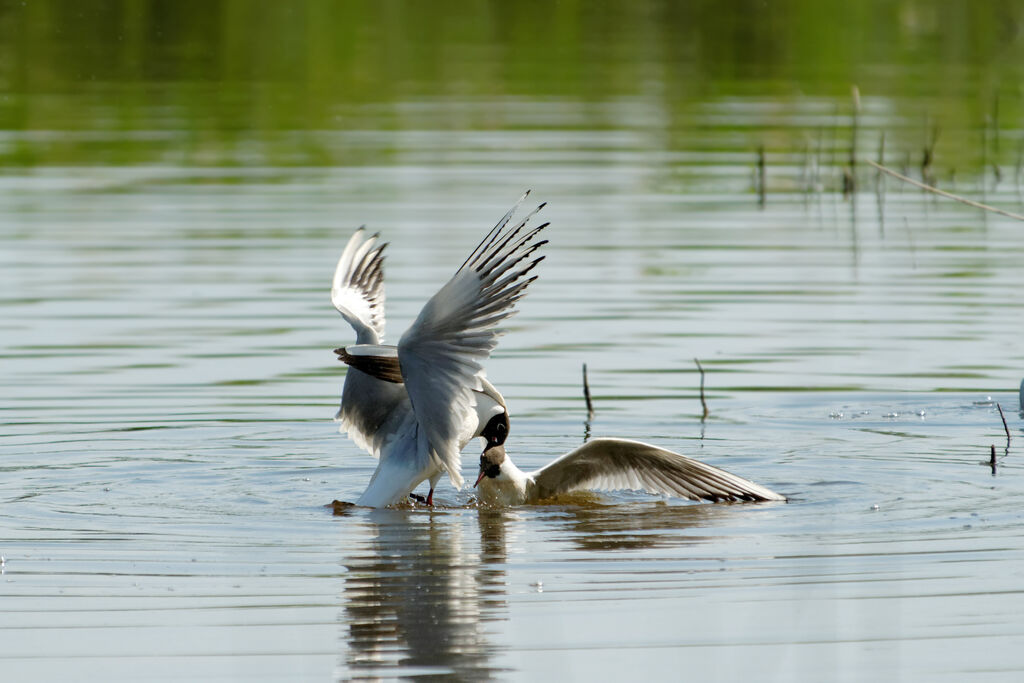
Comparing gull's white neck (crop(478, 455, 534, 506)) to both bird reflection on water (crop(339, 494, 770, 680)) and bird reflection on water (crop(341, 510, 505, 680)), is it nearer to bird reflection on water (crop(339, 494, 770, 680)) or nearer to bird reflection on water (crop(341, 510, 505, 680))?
bird reflection on water (crop(339, 494, 770, 680))

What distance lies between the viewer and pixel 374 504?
330 inches

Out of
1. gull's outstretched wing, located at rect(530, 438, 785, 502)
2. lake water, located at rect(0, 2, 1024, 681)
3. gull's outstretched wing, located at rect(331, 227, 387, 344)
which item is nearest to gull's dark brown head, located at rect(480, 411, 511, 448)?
gull's outstretched wing, located at rect(530, 438, 785, 502)

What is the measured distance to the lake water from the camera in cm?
627

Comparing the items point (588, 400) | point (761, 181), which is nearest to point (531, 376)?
point (588, 400)

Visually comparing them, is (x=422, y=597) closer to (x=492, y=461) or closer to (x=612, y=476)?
(x=492, y=461)

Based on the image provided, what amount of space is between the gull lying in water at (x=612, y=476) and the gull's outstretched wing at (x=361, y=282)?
48.5 inches

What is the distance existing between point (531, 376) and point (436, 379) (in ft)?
11.1

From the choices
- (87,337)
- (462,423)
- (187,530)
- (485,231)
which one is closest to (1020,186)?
(485,231)

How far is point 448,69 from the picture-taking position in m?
27.2

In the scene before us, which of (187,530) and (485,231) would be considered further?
(485,231)

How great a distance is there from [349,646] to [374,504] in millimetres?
2406

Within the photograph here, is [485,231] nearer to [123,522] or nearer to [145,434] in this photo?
[145,434]

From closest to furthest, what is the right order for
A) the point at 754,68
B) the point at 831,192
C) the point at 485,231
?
the point at 485,231
the point at 831,192
the point at 754,68

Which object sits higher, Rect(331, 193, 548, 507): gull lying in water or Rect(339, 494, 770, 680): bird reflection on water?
Rect(331, 193, 548, 507): gull lying in water
